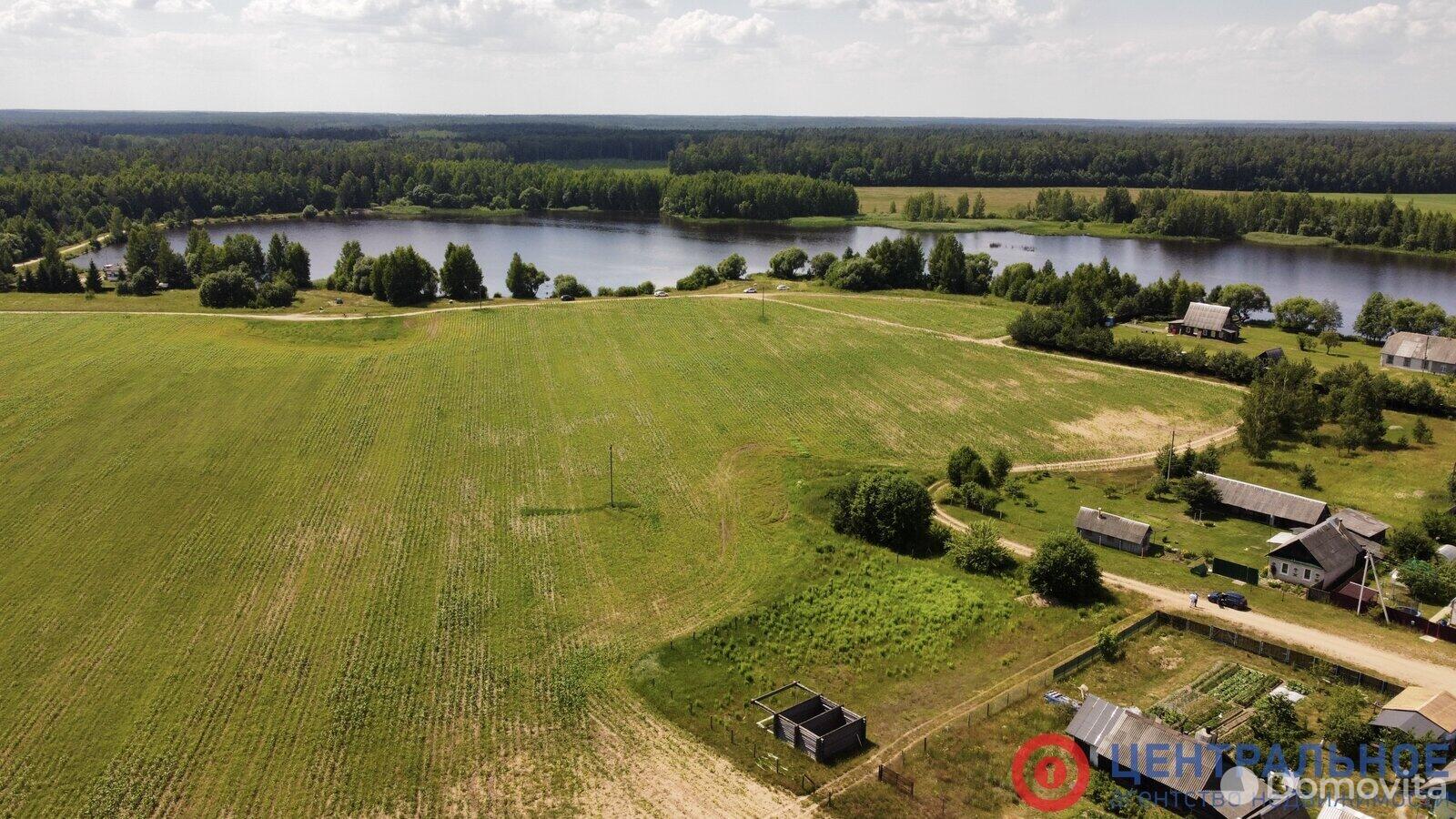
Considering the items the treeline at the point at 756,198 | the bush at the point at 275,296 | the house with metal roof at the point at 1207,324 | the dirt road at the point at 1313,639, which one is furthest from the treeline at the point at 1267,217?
the bush at the point at 275,296

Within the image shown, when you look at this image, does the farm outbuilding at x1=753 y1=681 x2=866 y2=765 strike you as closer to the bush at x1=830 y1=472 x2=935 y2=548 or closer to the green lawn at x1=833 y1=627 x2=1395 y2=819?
the green lawn at x1=833 y1=627 x2=1395 y2=819

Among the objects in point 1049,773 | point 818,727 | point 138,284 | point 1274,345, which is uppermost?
point 138,284

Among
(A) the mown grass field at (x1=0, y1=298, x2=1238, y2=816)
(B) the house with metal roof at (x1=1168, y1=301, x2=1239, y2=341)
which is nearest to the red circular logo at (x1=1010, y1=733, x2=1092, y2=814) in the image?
(A) the mown grass field at (x1=0, y1=298, x2=1238, y2=816)

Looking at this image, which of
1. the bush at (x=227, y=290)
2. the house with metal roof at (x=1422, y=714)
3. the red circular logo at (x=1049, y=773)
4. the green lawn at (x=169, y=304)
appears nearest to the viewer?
the red circular logo at (x=1049, y=773)

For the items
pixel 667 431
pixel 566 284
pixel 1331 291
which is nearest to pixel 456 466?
pixel 667 431

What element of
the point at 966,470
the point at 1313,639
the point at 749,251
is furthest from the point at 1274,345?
the point at 749,251

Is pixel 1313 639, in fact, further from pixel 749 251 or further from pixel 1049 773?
pixel 749 251

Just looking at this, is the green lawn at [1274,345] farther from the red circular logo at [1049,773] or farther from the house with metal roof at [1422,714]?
the red circular logo at [1049,773]
